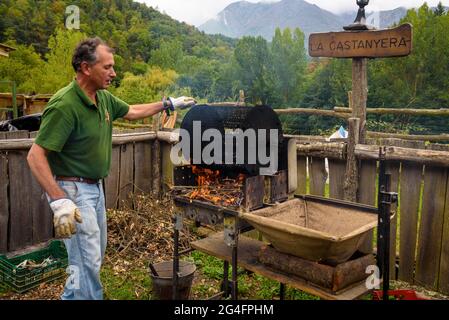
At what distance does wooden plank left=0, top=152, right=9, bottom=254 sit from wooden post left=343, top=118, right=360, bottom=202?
13.0 feet

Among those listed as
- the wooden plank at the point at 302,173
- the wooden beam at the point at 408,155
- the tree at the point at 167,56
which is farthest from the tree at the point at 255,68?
the wooden beam at the point at 408,155

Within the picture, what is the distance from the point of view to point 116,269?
16.5 feet

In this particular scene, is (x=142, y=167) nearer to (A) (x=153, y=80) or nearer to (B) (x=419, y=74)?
(B) (x=419, y=74)

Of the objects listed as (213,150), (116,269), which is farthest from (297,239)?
(116,269)

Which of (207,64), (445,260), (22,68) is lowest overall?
(445,260)

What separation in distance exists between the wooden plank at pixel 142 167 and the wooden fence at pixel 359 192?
0.16 m

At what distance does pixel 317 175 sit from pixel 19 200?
361cm

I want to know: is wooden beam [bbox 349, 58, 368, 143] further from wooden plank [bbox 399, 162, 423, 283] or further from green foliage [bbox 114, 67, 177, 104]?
green foliage [bbox 114, 67, 177, 104]

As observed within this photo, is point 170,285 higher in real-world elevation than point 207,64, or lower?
lower

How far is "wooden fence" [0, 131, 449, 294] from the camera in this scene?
4090 millimetres

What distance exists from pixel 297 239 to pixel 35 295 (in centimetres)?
304

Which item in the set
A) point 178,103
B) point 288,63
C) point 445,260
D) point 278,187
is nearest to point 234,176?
point 278,187

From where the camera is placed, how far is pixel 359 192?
4.52 metres
